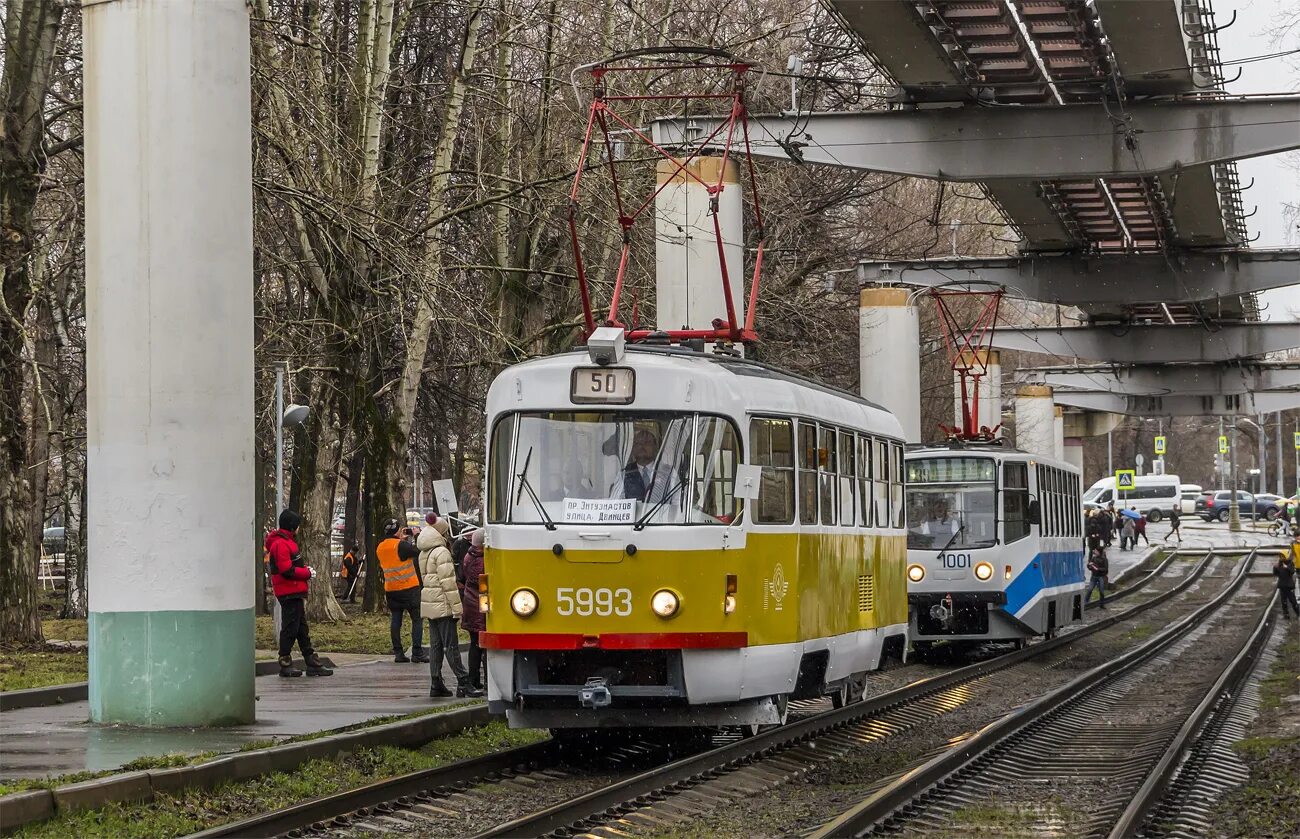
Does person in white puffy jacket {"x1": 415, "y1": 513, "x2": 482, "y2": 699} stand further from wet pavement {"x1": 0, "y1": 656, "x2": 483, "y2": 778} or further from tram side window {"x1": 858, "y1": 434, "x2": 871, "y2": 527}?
tram side window {"x1": 858, "y1": 434, "x2": 871, "y2": 527}

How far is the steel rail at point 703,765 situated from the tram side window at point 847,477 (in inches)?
68.9

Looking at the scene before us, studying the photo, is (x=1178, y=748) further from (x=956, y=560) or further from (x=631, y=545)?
(x=956, y=560)

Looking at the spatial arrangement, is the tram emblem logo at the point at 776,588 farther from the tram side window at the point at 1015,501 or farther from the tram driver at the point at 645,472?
the tram side window at the point at 1015,501

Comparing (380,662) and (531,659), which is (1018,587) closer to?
(380,662)

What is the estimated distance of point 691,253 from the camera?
82.3 ft

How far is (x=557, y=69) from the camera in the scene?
29.2m

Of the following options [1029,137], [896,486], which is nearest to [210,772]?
[896,486]

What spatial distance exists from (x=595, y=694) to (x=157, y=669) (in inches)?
129

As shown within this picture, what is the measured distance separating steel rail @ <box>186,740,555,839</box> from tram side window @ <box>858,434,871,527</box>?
3825mm

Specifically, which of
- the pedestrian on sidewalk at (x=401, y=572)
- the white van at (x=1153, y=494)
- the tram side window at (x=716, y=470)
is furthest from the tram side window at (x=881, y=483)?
the white van at (x=1153, y=494)

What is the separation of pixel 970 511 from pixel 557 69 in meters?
9.45

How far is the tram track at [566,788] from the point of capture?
34.4 feet

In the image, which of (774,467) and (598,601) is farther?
(774,467)

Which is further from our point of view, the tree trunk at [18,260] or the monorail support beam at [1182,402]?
the monorail support beam at [1182,402]
